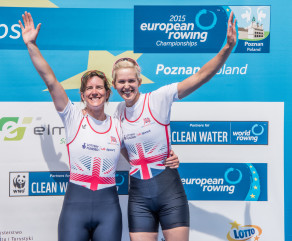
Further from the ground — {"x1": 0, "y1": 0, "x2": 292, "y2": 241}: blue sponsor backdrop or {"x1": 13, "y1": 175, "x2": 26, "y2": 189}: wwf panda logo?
A: {"x1": 0, "y1": 0, "x2": 292, "y2": 241}: blue sponsor backdrop

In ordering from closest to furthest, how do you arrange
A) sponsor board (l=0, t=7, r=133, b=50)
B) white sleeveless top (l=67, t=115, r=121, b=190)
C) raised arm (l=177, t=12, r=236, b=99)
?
raised arm (l=177, t=12, r=236, b=99)
white sleeveless top (l=67, t=115, r=121, b=190)
sponsor board (l=0, t=7, r=133, b=50)

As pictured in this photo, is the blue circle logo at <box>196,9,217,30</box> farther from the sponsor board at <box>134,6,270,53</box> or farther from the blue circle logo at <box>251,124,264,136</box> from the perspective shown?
the blue circle logo at <box>251,124,264,136</box>

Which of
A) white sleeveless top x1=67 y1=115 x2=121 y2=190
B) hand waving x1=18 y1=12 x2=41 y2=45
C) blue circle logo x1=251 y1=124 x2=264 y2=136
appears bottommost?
white sleeveless top x1=67 y1=115 x2=121 y2=190

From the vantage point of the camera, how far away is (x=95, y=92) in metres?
1.95

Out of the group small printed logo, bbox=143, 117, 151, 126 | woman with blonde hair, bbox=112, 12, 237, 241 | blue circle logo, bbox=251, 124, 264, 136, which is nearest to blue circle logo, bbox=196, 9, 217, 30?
woman with blonde hair, bbox=112, 12, 237, 241

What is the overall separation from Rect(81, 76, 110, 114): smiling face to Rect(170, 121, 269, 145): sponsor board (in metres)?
0.80

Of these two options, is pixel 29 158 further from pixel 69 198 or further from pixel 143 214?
pixel 143 214

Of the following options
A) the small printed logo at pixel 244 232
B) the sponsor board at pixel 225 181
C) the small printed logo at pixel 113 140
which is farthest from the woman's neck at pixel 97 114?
the small printed logo at pixel 244 232

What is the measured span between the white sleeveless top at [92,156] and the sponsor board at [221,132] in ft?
2.50

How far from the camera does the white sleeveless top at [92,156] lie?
6.33 feet

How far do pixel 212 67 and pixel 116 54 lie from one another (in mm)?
983

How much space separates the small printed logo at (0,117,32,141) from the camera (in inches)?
98.0

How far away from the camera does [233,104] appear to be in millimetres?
2506

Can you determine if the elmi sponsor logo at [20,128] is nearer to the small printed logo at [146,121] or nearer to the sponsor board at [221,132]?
the small printed logo at [146,121]
